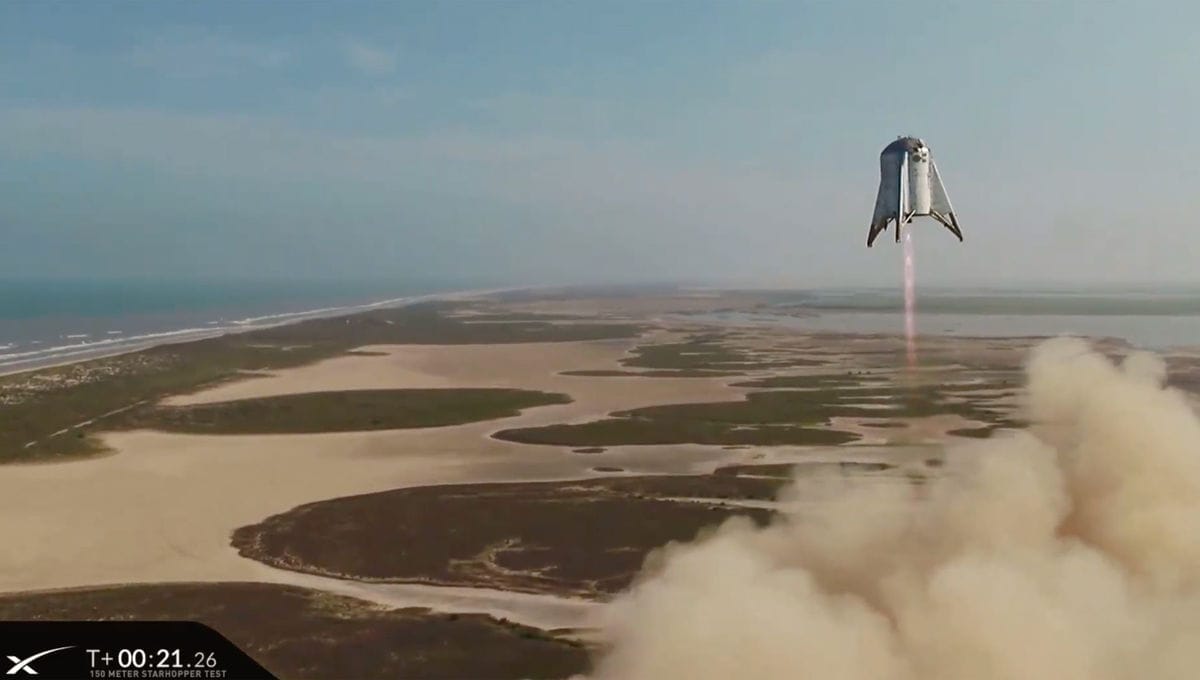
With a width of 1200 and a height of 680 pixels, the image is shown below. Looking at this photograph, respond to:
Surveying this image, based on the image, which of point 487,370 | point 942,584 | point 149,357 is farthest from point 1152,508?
point 149,357

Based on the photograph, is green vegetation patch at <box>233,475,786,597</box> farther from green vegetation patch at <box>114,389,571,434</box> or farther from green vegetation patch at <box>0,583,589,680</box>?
green vegetation patch at <box>114,389,571,434</box>

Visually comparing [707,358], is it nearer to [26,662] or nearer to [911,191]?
[911,191]

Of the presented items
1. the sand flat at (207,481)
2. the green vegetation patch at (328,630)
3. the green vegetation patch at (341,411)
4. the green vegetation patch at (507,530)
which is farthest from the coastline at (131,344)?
the green vegetation patch at (328,630)

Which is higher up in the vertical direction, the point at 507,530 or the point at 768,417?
the point at 768,417

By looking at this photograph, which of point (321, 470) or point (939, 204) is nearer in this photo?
point (939, 204)

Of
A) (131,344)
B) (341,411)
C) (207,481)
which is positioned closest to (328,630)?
(207,481)

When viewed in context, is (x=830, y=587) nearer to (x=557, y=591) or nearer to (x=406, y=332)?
(x=557, y=591)

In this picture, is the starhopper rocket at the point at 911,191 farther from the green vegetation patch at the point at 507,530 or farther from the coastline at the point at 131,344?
the coastline at the point at 131,344
